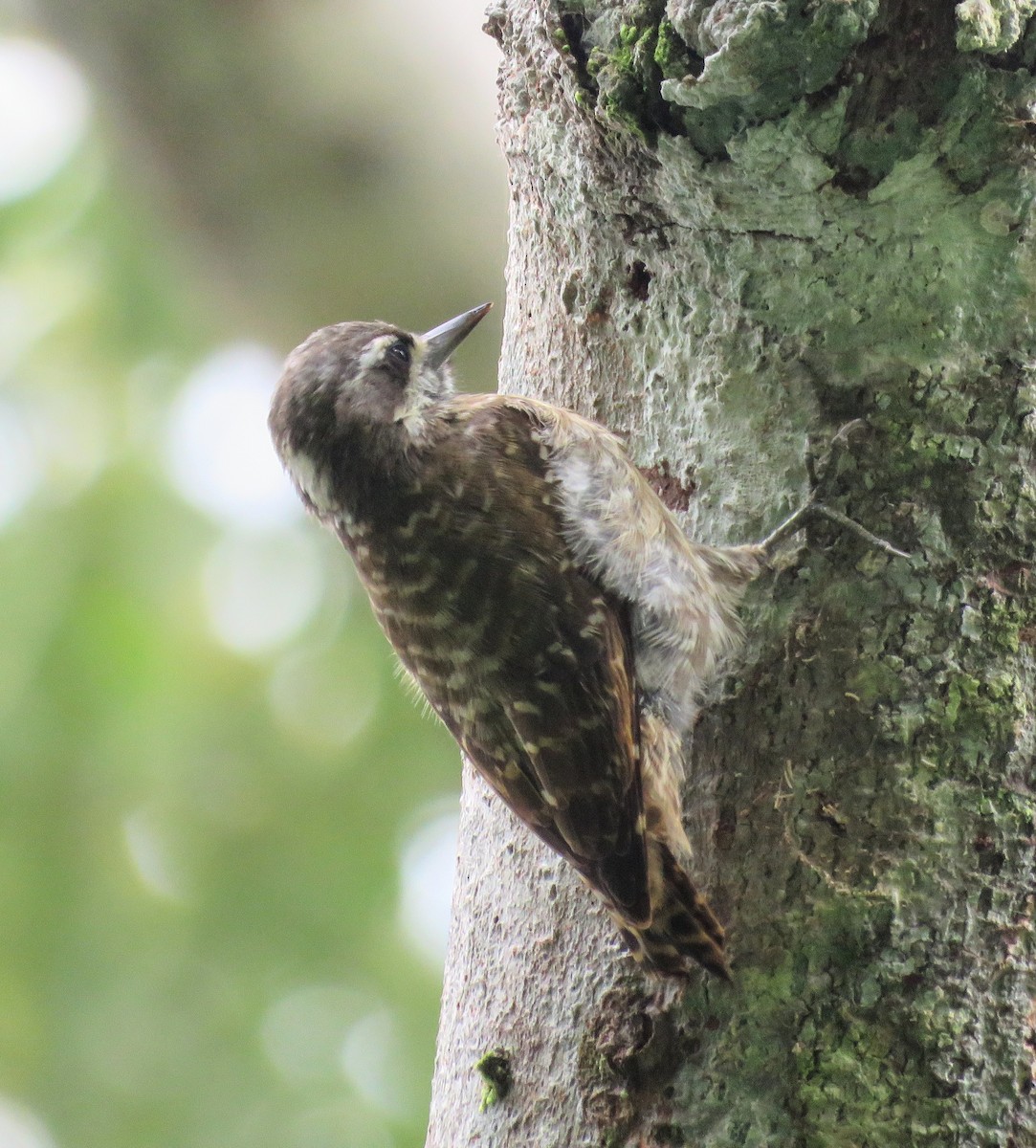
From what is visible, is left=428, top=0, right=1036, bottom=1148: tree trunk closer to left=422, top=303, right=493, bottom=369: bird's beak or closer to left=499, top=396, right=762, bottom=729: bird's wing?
left=499, top=396, right=762, bottom=729: bird's wing

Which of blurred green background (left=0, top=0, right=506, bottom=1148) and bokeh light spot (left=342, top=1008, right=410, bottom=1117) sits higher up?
blurred green background (left=0, top=0, right=506, bottom=1148)

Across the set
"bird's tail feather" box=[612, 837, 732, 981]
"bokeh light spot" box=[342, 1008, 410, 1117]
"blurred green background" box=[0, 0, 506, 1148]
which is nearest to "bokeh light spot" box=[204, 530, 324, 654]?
"blurred green background" box=[0, 0, 506, 1148]

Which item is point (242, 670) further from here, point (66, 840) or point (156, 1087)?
point (156, 1087)

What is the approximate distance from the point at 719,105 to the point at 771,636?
820 mm

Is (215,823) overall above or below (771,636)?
below

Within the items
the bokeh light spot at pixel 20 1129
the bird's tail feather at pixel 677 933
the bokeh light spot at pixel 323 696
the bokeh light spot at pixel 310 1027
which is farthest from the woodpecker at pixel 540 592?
the bokeh light spot at pixel 20 1129

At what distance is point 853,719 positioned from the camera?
6.21ft

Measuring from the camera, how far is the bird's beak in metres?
2.74

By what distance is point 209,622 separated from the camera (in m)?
4.32

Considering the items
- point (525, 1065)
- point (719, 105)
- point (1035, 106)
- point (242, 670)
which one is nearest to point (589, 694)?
point (525, 1065)

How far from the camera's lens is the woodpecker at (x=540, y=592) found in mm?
1966

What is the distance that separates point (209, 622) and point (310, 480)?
1.86m

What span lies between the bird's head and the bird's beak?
18 millimetres

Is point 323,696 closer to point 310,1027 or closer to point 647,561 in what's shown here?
point 310,1027
